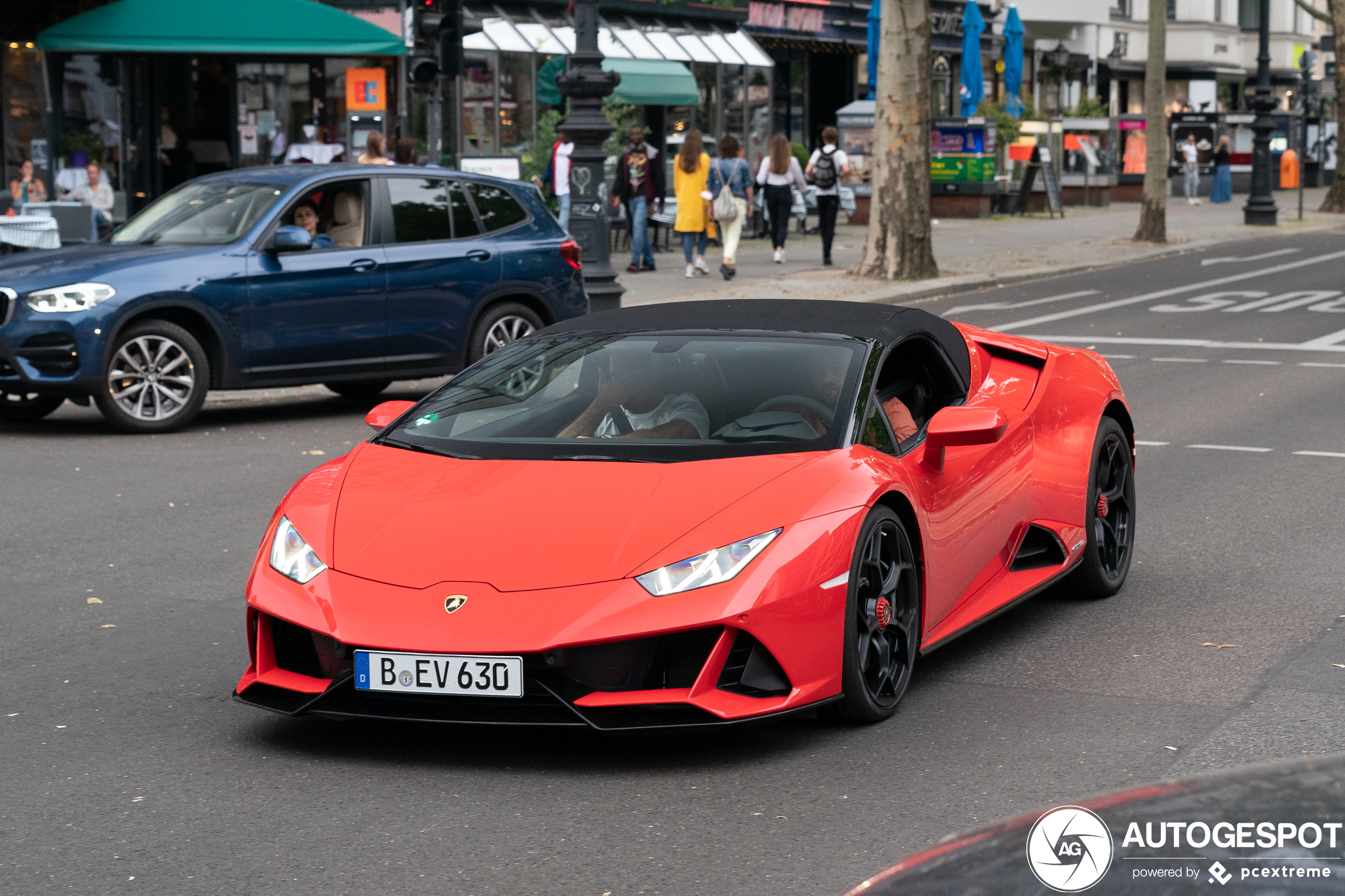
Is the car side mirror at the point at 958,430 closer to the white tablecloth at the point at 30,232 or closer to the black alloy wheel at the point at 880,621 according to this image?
the black alloy wheel at the point at 880,621

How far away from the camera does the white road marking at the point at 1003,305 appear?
20.0m

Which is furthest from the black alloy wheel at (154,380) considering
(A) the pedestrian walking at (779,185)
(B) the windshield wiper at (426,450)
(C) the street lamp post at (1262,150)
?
(C) the street lamp post at (1262,150)

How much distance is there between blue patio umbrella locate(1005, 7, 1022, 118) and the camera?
4253 cm

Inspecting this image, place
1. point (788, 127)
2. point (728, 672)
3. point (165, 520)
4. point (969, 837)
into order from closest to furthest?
1. point (969, 837)
2. point (728, 672)
3. point (165, 520)
4. point (788, 127)

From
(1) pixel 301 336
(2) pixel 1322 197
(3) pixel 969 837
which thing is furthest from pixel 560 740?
(2) pixel 1322 197

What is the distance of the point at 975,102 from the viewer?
130 ft

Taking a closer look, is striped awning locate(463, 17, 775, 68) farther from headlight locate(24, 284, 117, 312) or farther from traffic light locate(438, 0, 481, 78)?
headlight locate(24, 284, 117, 312)

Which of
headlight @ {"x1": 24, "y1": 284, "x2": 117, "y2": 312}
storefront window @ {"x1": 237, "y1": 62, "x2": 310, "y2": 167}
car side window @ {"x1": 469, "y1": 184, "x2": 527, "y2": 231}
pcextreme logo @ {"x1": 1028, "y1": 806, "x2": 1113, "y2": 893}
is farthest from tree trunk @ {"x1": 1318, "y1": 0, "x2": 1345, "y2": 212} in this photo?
pcextreme logo @ {"x1": 1028, "y1": 806, "x2": 1113, "y2": 893}

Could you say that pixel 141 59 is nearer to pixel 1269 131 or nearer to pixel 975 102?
pixel 975 102

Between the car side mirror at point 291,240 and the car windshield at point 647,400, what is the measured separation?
19.3 feet

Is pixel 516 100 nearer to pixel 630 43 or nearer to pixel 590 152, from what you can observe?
pixel 630 43

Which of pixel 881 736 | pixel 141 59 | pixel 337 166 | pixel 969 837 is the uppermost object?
pixel 141 59

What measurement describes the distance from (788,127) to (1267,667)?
40.0 meters

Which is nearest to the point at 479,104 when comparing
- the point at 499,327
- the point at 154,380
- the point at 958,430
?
the point at 499,327
